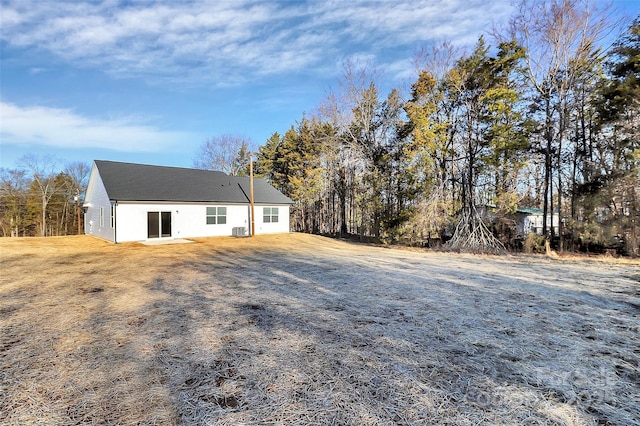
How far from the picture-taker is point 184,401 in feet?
6.85

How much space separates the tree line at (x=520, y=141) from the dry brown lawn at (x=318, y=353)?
831 cm

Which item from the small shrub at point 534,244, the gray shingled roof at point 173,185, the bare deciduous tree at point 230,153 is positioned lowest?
the small shrub at point 534,244

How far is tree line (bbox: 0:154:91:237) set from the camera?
82.6 feet

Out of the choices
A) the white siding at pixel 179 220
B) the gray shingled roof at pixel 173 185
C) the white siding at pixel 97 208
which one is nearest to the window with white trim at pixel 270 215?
the gray shingled roof at pixel 173 185

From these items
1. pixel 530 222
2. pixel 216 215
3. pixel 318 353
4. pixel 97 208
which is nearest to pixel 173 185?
pixel 216 215

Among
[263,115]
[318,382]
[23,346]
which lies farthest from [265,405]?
[263,115]

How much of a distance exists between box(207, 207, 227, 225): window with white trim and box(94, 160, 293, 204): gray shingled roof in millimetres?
548

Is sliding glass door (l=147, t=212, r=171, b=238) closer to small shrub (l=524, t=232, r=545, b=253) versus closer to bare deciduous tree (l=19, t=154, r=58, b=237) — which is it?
small shrub (l=524, t=232, r=545, b=253)

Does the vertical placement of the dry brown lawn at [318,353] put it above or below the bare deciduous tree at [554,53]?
below

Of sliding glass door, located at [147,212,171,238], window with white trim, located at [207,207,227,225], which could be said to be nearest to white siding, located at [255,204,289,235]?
window with white trim, located at [207,207,227,225]


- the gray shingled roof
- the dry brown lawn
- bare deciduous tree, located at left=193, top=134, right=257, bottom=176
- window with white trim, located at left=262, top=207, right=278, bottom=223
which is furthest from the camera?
bare deciduous tree, located at left=193, top=134, right=257, bottom=176

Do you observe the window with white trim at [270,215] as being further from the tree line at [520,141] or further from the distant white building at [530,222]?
the distant white building at [530,222]

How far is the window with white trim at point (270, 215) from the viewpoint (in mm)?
18516

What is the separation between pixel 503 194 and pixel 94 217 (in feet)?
72.7
